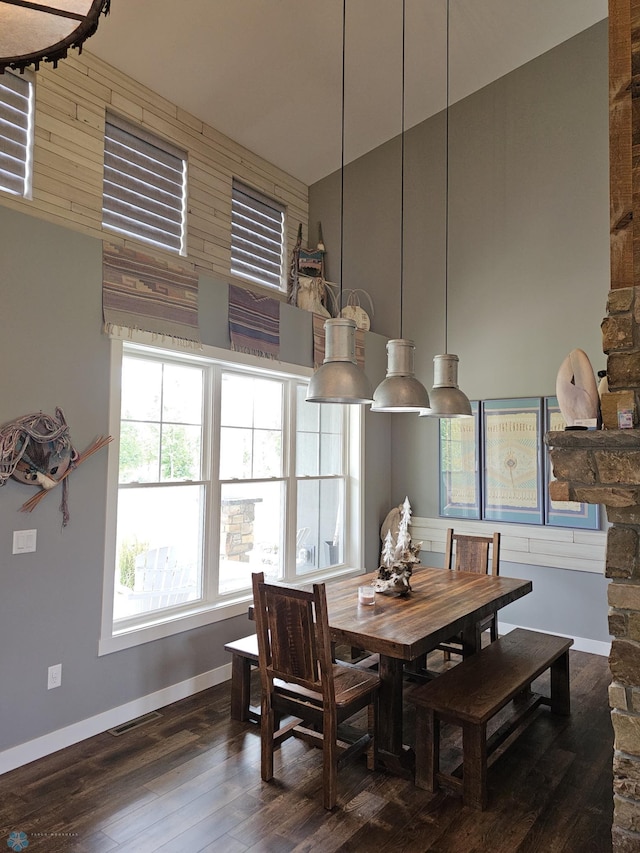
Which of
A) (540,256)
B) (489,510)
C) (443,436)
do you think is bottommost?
(489,510)

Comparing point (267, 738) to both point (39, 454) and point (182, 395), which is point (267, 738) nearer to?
point (39, 454)

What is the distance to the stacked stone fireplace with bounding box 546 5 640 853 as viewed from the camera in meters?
1.94

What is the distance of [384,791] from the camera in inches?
101

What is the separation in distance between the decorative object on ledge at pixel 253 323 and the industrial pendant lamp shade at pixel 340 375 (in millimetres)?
1274

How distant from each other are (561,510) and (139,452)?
3322 millimetres

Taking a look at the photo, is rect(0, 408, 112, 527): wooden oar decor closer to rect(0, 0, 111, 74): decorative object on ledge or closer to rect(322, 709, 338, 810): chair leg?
rect(322, 709, 338, 810): chair leg

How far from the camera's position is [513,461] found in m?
4.84

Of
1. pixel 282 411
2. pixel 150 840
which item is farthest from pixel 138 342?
pixel 150 840

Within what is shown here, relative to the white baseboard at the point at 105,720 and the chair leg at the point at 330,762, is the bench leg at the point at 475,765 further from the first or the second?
the white baseboard at the point at 105,720

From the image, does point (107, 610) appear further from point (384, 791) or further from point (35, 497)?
point (384, 791)

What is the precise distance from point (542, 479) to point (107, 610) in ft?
11.3

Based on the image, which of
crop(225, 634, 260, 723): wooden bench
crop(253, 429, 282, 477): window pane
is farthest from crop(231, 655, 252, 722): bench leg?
crop(253, 429, 282, 477): window pane

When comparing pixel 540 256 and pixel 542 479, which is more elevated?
pixel 540 256

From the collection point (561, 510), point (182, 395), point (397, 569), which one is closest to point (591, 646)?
point (561, 510)
